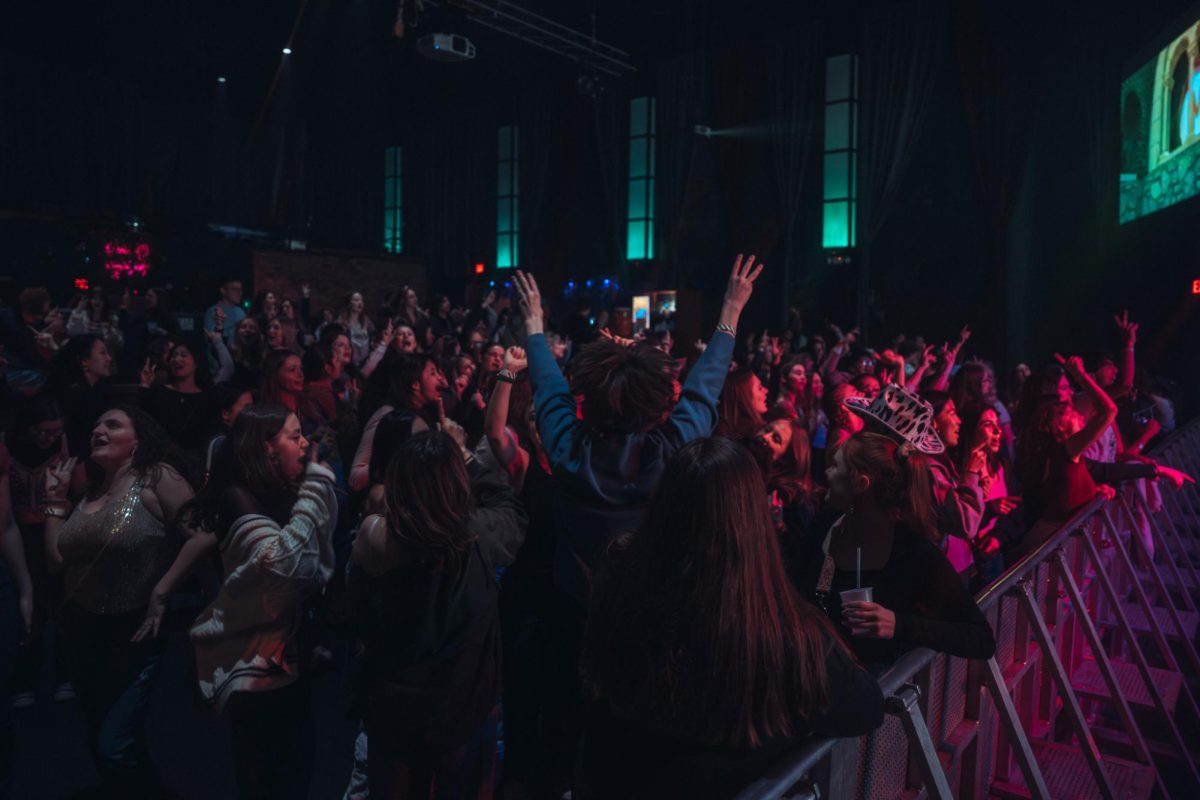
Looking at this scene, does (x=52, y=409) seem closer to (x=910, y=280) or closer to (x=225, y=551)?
(x=225, y=551)

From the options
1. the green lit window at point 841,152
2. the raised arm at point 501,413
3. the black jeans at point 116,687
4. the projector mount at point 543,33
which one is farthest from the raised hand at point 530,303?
the green lit window at point 841,152

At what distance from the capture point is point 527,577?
2779 mm

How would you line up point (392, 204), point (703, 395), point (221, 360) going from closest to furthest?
point (703, 395) → point (221, 360) → point (392, 204)

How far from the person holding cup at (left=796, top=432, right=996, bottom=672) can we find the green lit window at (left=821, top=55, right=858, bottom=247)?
11.2 m

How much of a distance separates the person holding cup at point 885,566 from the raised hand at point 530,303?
934 mm

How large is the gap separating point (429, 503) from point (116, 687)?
1336 mm

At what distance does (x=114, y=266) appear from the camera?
1258cm

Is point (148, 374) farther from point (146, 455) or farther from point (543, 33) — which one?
point (543, 33)

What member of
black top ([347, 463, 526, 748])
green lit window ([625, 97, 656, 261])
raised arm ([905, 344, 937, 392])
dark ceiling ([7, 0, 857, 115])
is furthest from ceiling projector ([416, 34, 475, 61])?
black top ([347, 463, 526, 748])

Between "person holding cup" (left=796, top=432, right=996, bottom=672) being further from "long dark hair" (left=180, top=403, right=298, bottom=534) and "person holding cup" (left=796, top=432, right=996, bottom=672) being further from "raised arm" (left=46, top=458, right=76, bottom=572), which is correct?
"raised arm" (left=46, top=458, right=76, bottom=572)

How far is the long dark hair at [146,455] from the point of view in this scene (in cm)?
265

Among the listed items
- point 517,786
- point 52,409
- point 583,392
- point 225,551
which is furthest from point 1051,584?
point 52,409

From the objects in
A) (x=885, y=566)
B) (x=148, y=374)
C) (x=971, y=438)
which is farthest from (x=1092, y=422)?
(x=148, y=374)

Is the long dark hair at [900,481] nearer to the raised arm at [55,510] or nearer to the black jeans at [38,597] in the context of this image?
the raised arm at [55,510]
